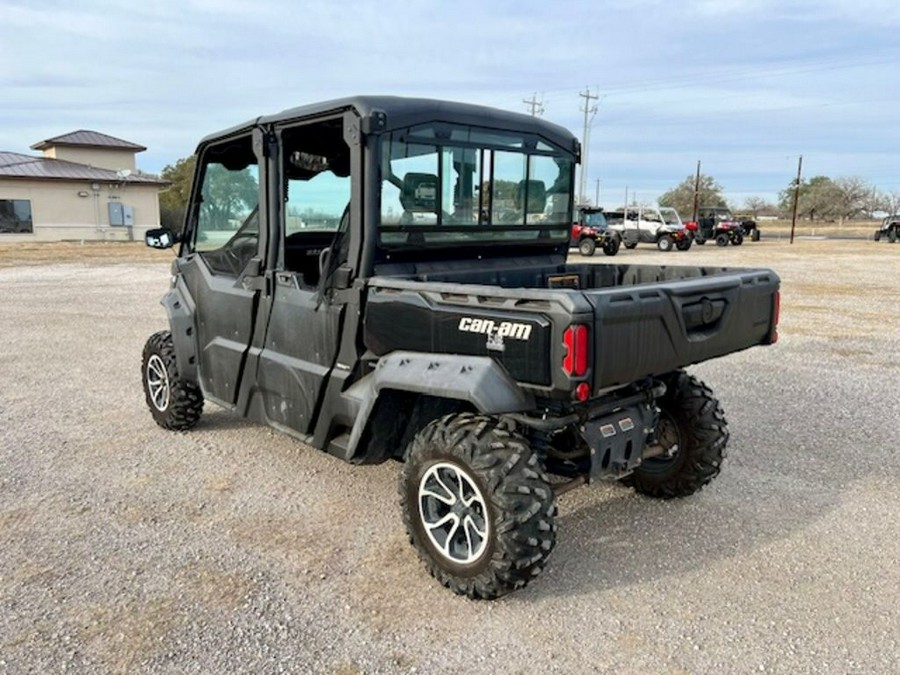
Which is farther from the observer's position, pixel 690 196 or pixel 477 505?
pixel 690 196

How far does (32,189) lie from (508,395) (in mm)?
38239

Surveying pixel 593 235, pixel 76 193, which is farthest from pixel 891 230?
pixel 76 193

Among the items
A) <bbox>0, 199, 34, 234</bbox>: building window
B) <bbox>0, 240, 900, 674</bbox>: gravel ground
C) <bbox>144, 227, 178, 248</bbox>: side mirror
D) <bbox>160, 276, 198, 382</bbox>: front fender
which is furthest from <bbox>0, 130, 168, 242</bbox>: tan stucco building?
<bbox>160, 276, 198, 382</bbox>: front fender

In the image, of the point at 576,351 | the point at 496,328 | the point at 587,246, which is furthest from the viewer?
the point at 587,246

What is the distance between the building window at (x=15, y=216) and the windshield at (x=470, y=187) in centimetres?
3696

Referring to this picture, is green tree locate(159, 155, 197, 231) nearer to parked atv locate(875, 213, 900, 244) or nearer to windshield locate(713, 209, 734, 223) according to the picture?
windshield locate(713, 209, 734, 223)

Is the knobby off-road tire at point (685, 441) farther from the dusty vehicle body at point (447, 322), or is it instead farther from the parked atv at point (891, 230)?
the parked atv at point (891, 230)

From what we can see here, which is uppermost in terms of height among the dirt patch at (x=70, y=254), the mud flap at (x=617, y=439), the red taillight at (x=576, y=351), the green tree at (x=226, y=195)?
the green tree at (x=226, y=195)

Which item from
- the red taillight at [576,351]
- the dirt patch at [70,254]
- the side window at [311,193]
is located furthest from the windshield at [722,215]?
the red taillight at [576,351]

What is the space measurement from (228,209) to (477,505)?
2.82 metres

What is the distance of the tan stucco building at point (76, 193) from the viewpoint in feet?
113

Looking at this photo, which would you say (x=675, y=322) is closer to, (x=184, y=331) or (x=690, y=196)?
(x=184, y=331)

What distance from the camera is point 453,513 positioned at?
3.31 meters

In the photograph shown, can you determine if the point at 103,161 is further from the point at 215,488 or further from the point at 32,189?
the point at 215,488
